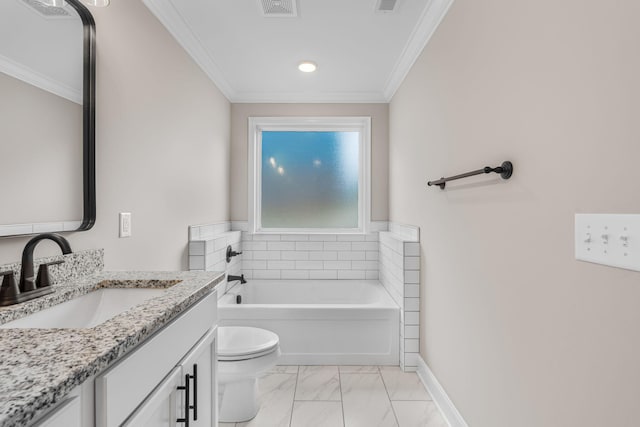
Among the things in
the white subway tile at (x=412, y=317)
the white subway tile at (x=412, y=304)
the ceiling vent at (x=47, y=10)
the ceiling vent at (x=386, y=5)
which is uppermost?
the ceiling vent at (x=386, y=5)

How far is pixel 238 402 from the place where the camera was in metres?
1.99

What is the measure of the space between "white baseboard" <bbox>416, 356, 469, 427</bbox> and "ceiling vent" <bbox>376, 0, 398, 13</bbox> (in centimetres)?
226

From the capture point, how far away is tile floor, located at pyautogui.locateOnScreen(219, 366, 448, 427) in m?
1.96

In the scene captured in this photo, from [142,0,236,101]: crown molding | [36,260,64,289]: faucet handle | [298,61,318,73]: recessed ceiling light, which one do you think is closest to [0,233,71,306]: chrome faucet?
[36,260,64,289]: faucet handle

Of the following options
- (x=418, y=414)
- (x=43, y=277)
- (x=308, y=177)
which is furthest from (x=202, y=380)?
(x=308, y=177)

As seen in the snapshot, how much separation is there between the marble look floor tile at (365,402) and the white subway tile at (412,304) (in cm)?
53

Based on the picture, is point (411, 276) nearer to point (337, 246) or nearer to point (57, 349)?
point (337, 246)

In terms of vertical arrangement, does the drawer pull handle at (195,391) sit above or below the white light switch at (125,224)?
below

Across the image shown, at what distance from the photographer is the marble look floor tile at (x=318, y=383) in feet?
7.29

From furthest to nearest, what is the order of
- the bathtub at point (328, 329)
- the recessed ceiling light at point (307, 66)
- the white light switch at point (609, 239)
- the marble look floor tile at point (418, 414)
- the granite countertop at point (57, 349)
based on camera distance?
the recessed ceiling light at point (307, 66) < the bathtub at point (328, 329) < the marble look floor tile at point (418, 414) < the white light switch at point (609, 239) < the granite countertop at point (57, 349)

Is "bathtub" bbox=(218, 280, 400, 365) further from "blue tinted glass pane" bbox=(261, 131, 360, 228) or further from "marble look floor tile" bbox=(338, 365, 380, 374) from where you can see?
"blue tinted glass pane" bbox=(261, 131, 360, 228)

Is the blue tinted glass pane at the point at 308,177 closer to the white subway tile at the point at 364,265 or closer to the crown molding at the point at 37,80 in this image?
the white subway tile at the point at 364,265

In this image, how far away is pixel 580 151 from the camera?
953 millimetres

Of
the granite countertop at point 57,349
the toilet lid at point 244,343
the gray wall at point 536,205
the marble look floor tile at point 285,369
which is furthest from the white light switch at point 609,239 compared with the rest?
the marble look floor tile at point 285,369
